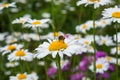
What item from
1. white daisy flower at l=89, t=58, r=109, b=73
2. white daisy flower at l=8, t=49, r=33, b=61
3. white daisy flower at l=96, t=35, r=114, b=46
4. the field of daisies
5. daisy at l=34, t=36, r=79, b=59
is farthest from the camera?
white daisy flower at l=96, t=35, r=114, b=46

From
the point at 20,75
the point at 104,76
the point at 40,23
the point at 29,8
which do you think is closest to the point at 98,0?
the point at 40,23

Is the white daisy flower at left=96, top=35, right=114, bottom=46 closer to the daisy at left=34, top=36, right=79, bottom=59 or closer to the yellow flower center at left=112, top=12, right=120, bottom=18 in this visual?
the yellow flower center at left=112, top=12, right=120, bottom=18

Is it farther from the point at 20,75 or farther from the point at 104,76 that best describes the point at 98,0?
the point at 104,76

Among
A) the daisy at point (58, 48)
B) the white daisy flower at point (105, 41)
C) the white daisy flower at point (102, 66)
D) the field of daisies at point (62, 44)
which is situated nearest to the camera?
the daisy at point (58, 48)

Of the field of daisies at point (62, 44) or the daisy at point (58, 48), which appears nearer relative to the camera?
the daisy at point (58, 48)

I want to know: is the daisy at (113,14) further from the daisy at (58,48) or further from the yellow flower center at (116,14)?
the daisy at (58,48)

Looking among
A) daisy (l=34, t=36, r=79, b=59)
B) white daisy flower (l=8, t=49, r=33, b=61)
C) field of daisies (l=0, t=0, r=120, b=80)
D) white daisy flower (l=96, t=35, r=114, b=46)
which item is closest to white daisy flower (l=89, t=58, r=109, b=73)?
field of daisies (l=0, t=0, r=120, b=80)

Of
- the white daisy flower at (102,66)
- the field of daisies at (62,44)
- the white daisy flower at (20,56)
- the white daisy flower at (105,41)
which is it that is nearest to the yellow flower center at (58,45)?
the field of daisies at (62,44)

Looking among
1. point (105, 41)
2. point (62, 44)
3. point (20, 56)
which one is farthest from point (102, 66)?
point (62, 44)

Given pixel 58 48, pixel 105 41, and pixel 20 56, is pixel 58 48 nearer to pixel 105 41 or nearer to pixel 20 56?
pixel 20 56
